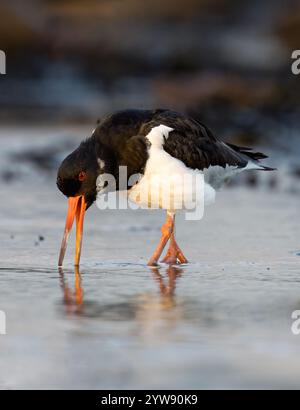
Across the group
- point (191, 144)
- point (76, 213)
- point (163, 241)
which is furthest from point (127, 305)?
point (191, 144)

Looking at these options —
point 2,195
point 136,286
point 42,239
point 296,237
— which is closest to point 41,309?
point 136,286

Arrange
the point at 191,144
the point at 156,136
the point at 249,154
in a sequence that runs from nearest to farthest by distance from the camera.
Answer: the point at 156,136
the point at 191,144
the point at 249,154

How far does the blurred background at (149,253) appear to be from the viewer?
5168 mm

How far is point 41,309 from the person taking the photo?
628 cm

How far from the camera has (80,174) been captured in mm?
7680

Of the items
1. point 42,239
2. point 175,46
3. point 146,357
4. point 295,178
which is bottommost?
point 146,357

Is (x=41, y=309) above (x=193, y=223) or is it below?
below

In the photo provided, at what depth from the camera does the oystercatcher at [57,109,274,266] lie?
774cm

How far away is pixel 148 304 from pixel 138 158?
1.79 metres

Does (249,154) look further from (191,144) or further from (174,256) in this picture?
(174,256)

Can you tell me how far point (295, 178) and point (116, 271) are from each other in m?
5.57

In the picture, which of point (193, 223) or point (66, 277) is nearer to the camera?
point (66, 277)

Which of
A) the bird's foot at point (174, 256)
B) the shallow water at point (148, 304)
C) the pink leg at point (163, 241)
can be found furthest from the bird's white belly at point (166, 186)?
the shallow water at point (148, 304)

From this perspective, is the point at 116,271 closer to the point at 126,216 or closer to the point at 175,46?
the point at 126,216
